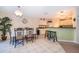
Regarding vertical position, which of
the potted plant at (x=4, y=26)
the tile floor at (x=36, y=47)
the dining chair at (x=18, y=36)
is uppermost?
the potted plant at (x=4, y=26)

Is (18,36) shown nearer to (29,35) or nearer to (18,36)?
(18,36)

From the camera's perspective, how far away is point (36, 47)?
512 centimetres

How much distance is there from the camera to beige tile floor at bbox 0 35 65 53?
189 inches

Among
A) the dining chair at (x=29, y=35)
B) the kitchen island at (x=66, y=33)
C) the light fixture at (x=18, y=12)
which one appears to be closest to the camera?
the light fixture at (x=18, y=12)

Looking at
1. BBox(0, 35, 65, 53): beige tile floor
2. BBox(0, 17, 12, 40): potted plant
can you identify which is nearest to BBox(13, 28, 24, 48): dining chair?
BBox(0, 35, 65, 53): beige tile floor

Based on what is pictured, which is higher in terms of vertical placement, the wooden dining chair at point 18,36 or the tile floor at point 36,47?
the wooden dining chair at point 18,36

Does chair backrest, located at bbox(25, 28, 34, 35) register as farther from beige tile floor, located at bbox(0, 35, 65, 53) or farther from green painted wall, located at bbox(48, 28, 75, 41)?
green painted wall, located at bbox(48, 28, 75, 41)

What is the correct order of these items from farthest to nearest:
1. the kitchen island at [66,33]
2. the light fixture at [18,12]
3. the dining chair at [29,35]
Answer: the kitchen island at [66,33], the dining chair at [29,35], the light fixture at [18,12]

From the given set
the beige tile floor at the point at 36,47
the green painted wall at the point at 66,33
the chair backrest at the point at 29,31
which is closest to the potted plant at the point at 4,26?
the beige tile floor at the point at 36,47

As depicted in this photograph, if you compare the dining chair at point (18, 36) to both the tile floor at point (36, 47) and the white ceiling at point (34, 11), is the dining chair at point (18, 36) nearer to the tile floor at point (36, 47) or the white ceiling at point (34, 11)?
the tile floor at point (36, 47)

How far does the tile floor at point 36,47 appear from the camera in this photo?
479cm

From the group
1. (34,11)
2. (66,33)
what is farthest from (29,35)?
(66,33)

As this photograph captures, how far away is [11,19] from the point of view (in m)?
4.81
